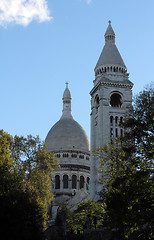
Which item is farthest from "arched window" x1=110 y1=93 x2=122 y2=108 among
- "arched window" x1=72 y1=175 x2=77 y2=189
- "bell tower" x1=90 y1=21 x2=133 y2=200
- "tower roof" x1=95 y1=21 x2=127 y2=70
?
"arched window" x1=72 y1=175 x2=77 y2=189

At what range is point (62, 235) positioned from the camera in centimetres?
5053

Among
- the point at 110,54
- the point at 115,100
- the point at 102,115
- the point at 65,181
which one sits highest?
the point at 110,54

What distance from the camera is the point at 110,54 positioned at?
292 ft

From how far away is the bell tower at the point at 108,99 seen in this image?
271 ft

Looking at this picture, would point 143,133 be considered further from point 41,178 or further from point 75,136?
point 75,136

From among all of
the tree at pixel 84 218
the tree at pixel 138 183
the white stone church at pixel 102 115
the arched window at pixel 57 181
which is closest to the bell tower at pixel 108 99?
the white stone church at pixel 102 115

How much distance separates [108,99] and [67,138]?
34554mm

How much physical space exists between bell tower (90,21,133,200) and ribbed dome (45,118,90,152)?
28.1 metres

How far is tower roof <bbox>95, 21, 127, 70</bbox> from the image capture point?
88125mm

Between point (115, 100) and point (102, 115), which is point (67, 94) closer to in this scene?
point (115, 100)

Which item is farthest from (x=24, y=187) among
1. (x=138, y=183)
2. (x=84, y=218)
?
(x=84, y=218)

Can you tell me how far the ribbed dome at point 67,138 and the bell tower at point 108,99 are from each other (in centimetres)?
2814

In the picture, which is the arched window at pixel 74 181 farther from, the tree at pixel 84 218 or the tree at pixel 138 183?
the tree at pixel 138 183

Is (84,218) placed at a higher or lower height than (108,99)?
lower
